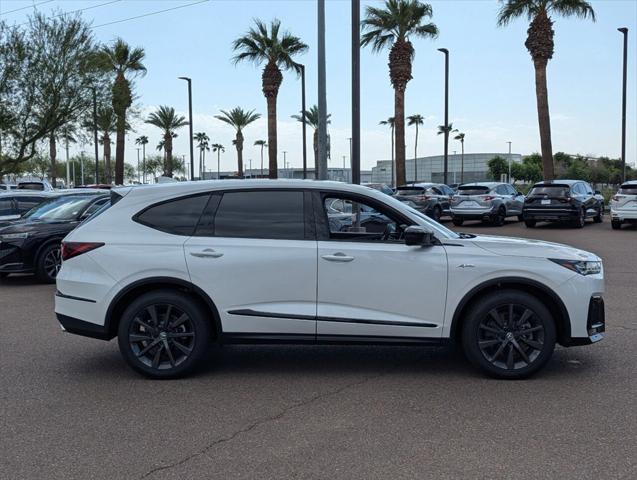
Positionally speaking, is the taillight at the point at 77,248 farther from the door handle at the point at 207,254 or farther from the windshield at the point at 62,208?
the windshield at the point at 62,208

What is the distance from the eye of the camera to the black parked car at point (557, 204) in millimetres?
23531

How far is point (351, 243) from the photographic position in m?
5.88

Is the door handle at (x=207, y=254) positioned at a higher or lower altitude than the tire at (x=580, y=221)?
higher

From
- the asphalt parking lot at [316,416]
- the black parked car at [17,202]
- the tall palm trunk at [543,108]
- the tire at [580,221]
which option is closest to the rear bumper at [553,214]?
the tire at [580,221]

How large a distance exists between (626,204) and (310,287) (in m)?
19.2

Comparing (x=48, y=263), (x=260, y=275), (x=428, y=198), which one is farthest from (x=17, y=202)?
(x=428, y=198)

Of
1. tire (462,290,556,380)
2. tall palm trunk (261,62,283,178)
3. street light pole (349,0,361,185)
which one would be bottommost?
tire (462,290,556,380)

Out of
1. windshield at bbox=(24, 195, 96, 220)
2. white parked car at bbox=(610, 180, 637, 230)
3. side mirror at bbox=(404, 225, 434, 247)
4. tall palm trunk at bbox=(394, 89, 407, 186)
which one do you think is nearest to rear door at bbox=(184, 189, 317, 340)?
side mirror at bbox=(404, 225, 434, 247)

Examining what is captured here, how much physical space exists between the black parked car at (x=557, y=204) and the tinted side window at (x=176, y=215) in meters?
19.7

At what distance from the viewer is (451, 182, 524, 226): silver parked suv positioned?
25156 mm

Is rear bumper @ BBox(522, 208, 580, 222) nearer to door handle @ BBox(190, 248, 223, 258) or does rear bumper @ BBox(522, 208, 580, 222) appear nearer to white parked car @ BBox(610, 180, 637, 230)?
white parked car @ BBox(610, 180, 637, 230)

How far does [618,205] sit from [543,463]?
20.3m

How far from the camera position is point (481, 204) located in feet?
82.6

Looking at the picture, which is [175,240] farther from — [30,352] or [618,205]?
[618,205]
